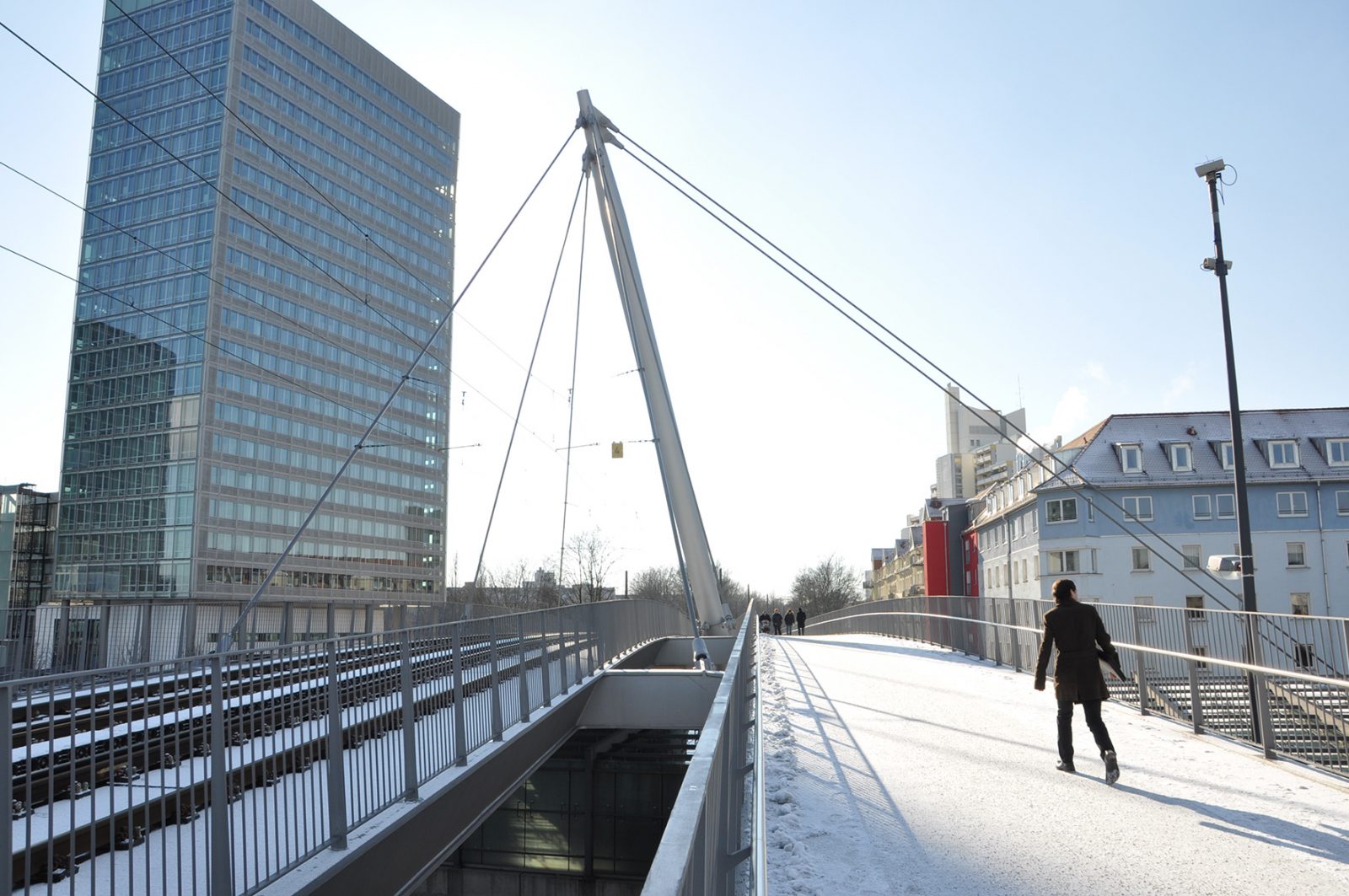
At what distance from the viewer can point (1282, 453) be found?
54.8 meters

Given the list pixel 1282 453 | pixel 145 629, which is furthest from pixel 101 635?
pixel 1282 453

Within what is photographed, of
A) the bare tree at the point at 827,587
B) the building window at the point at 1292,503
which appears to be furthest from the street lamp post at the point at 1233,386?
the bare tree at the point at 827,587

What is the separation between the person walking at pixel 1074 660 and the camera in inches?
329

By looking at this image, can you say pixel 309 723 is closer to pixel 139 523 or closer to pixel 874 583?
pixel 139 523

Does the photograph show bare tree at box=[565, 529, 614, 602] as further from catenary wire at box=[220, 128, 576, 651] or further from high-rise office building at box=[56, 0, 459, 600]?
catenary wire at box=[220, 128, 576, 651]

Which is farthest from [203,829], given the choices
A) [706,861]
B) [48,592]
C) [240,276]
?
[48,592]

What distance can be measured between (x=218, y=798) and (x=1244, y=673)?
923cm

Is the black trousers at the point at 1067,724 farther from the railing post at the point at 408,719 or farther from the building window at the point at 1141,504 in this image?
the building window at the point at 1141,504

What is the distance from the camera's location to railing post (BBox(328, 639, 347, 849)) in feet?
22.9

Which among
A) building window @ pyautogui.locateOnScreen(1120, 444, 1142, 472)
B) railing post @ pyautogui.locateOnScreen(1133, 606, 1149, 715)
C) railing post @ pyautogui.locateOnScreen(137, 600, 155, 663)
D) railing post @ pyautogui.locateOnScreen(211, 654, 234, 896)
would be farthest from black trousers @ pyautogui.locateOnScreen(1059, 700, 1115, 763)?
building window @ pyautogui.locateOnScreen(1120, 444, 1142, 472)

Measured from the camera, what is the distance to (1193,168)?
1543cm

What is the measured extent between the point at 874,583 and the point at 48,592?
101 meters

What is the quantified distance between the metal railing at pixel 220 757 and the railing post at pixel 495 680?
100cm

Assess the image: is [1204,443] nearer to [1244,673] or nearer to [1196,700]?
[1196,700]
